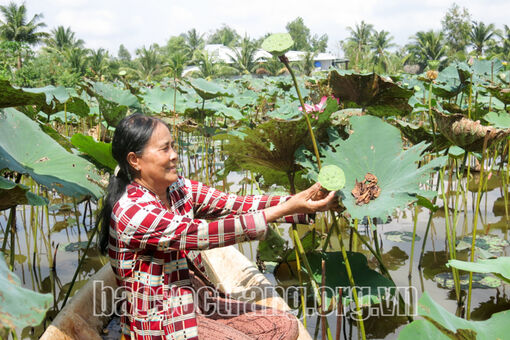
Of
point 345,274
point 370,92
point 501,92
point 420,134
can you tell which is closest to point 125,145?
point 345,274

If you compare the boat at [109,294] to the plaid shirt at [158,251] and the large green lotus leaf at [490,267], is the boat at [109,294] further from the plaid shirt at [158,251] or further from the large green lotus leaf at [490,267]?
the large green lotus leaf at [490,267]

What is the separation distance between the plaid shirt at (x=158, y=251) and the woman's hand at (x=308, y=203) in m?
0.05

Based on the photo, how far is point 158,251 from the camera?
1.30m

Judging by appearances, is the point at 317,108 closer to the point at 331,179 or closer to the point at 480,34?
the point at 331,179

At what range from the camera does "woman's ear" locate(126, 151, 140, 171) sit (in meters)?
1.33

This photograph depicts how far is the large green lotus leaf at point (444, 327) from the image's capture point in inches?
26.5

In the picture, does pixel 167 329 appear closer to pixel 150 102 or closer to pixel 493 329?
pixel 493 329

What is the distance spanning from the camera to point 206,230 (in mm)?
1246

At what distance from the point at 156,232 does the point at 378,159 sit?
76cm

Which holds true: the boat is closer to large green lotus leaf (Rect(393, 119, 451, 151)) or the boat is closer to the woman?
the woman

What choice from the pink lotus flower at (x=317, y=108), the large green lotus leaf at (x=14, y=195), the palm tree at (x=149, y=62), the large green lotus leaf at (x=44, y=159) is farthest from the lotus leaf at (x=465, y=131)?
the palm tree at (x=149, y=62)

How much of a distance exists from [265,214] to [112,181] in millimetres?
482

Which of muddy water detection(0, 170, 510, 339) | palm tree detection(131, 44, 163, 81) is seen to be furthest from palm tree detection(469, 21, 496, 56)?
muddy water detection(0, 170, 510, 339)

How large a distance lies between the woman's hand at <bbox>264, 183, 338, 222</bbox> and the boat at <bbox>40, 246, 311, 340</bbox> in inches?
17.8
